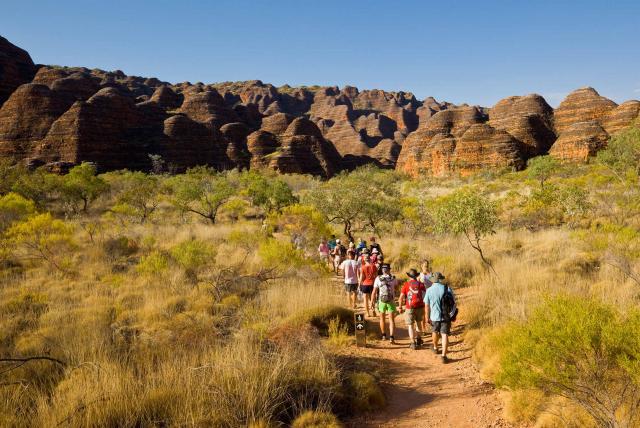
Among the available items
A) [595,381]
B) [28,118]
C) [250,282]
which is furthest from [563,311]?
[28,118]

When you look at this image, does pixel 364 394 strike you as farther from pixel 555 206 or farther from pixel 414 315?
pixel 555 206

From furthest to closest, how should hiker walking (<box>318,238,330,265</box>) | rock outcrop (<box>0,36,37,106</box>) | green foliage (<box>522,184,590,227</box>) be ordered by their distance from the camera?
rock outcrop (<box>0,36,37,106</box>)
green foliage (<box>522,184,590,227</box>)
hiker walking (<box>318,238,330,265</box>)

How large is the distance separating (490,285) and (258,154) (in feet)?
209

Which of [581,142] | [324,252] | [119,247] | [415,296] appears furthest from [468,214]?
[581,142]

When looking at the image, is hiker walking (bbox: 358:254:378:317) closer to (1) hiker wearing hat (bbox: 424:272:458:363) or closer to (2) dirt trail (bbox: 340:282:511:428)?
(2) dirt trail (bbox: 340:282:511:428)

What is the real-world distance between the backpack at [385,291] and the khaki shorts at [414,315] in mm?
503

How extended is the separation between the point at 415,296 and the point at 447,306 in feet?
2.96

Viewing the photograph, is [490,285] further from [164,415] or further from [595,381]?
[164,415]

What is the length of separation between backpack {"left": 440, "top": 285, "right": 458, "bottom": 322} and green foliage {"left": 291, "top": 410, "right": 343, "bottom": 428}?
3.12 meters

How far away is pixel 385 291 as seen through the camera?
795cm

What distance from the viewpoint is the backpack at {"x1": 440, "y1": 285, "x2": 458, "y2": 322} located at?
6689mm

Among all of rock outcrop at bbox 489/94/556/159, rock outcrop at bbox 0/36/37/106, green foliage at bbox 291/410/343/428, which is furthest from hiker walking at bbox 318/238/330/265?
rock outcrop at bbox 0/36/37/106

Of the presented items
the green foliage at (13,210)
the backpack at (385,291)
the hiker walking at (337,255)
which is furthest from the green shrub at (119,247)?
the backpack at (385,291)

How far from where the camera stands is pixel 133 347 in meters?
5.80
